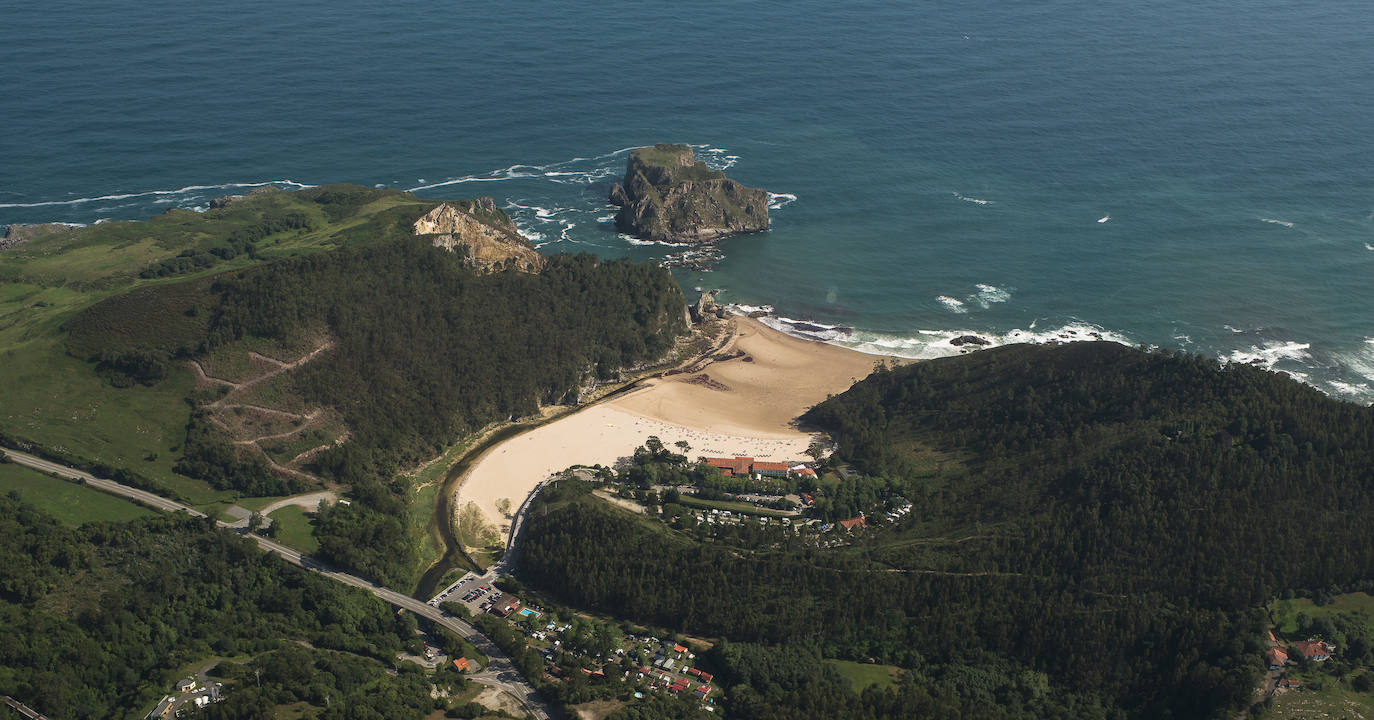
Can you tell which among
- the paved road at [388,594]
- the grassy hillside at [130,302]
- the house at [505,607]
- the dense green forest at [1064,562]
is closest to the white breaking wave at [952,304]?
the dense green forest at [1064,562]

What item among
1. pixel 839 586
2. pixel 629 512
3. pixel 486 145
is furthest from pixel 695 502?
pixel 486 145

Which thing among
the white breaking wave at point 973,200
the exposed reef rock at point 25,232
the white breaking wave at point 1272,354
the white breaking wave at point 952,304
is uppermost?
the white breaking wave at point 973,200

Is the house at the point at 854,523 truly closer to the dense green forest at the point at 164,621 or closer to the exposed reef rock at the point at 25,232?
the dense green forest at the point at 164,621

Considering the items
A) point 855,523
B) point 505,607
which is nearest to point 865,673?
point 855,523

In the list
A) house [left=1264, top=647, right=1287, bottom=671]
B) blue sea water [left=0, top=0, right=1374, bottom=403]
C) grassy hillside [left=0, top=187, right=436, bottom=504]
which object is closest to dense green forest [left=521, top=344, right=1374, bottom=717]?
house [left=1264, top=647, right=1287, bottom=671]

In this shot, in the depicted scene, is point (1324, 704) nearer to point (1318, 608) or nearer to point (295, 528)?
point (1318, 608)

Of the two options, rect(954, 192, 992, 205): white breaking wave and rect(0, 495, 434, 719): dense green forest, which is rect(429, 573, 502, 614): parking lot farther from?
rect(954, 192, 992, 205): white breaking wave
